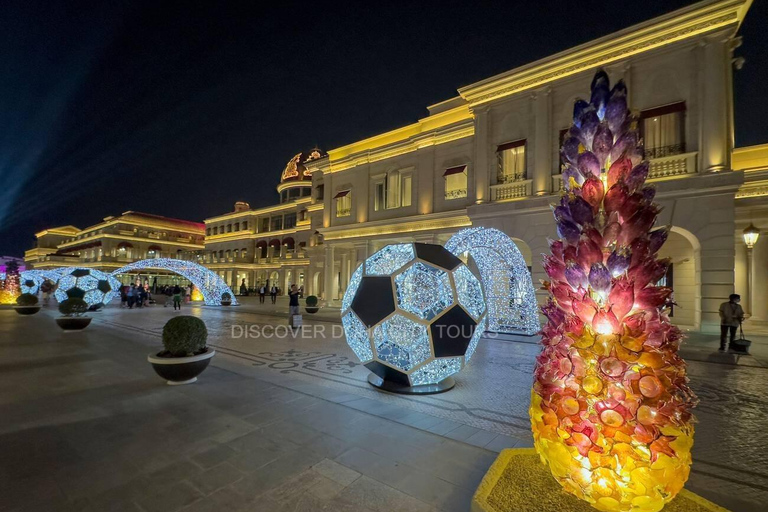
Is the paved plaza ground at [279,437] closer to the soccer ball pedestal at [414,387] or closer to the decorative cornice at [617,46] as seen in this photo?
the soccer ball pedestal at [414,387]

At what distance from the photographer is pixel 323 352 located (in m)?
9.39

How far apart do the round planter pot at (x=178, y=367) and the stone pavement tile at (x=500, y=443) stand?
17.0ft

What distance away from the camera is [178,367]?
6.15 meters

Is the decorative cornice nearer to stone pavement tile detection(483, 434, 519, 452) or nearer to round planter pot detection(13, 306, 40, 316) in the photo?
stone pavement tile detection(483, 434, 519, 452)

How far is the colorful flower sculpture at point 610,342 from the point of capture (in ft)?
7.20

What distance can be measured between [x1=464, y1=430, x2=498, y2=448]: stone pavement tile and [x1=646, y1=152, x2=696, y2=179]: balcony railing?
44.7 ft

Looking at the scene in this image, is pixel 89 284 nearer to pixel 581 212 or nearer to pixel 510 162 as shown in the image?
pixel 510 162

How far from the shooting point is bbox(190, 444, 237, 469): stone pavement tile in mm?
3551

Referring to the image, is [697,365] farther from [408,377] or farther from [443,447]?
[443,447]

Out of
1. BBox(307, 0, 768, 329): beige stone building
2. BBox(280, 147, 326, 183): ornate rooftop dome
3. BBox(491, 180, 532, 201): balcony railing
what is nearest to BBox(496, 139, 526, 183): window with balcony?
BBox(307, 0, 768, 329): beige stone building

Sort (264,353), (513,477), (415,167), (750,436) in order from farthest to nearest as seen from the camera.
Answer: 1. (415,167)
2. (264,353)
3. (750,436)
4. (513,477)

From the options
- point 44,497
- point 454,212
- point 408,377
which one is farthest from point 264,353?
point 454,212

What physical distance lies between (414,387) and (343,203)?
21.8 m

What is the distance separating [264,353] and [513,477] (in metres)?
7.71
